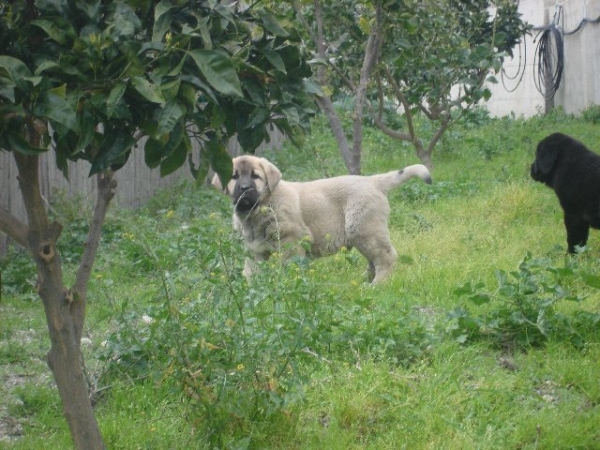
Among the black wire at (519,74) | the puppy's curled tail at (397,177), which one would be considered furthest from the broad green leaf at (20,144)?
the black wire at (519,74)

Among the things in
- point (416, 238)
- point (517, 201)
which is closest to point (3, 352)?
point (416, 238)

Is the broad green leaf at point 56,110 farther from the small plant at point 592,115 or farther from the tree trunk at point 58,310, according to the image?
the small plant at point 592,115

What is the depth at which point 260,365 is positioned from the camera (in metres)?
3.59

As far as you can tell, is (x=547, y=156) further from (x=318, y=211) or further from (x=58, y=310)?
(x=58, y=310)

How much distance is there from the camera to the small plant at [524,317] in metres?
4.90

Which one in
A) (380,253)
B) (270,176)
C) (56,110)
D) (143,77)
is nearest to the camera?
(56,110)

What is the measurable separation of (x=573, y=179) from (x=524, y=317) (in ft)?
10.2

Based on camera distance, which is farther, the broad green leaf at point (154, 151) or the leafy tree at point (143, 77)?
the broad green leaf at point (154, 151)

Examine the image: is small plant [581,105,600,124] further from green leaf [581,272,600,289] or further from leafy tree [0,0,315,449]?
leafy tree [0,0,315,449]

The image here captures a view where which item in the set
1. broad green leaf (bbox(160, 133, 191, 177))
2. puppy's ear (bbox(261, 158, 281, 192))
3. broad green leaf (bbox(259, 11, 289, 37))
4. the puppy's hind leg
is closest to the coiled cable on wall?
the puppy's hind leg

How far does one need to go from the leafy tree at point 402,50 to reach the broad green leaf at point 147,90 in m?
5.39

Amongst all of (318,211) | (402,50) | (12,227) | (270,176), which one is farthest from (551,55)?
(12,227)

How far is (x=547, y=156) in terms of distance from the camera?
315 inches

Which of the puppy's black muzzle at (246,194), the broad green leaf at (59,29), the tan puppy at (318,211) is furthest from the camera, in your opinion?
the tan puppy at (318,211)
